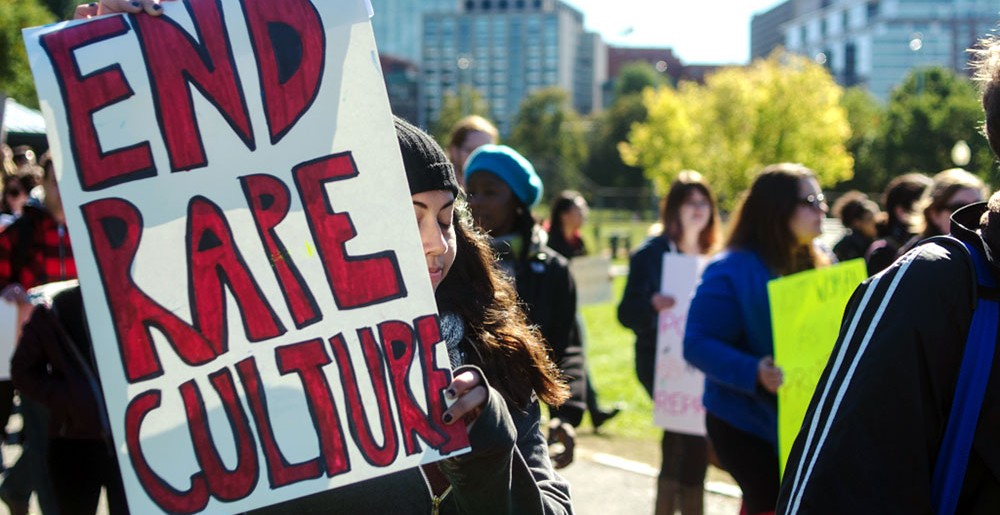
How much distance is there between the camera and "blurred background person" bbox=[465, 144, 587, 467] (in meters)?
3.47

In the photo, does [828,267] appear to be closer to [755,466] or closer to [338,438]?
[755,466]

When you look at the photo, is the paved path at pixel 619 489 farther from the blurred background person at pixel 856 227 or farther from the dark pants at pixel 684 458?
the blurred background person at pixel 856 227

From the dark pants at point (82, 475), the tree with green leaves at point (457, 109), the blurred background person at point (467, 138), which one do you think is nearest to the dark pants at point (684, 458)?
the blurred background person at point (467, 138)

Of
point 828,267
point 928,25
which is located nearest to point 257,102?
point 828,267

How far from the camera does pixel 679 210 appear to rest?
513 cm

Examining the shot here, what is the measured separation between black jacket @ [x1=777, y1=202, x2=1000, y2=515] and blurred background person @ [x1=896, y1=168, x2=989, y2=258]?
2837 millimetres

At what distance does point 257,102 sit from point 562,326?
85.3 inches

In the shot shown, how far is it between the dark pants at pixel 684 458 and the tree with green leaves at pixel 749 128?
39804 mm

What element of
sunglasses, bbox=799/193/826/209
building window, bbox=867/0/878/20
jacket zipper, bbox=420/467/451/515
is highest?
building window, bbox=867/0/878/20

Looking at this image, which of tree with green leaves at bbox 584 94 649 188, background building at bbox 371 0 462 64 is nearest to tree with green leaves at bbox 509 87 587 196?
tree with green leaves at bbox 584 94 649 188

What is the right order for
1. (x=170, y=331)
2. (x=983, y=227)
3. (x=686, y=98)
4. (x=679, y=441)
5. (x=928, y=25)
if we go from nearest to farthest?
(x=170, y=331) → (x=983, y=227) → (x=679, y=441) → (x=686, y=98) → (x=928, y=25)

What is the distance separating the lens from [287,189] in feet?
4.75

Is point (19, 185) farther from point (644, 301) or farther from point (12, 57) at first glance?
point (12, 57)

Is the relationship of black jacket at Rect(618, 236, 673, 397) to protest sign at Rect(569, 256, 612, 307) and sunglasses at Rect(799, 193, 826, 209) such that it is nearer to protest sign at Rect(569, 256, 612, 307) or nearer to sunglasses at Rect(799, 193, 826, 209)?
sunglasses at Rect(799, 193, 826, 209)
